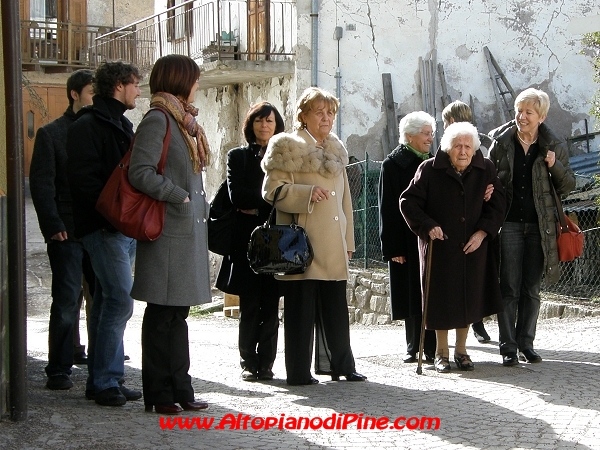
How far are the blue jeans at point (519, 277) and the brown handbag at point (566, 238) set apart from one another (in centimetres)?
14

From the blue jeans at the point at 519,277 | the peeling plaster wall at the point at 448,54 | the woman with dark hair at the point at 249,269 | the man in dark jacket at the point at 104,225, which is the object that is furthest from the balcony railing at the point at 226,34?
the man in dark jacket at the point at 104,225

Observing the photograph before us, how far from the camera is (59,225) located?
697 centimetres

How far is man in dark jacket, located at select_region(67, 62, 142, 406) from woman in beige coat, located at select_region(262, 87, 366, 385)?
3.59ft

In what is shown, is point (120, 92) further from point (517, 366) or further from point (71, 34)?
point (71, 34)

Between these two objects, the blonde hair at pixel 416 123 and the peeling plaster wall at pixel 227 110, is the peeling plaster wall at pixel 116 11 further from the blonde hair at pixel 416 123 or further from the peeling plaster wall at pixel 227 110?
the blonde hair at pixel 416 123

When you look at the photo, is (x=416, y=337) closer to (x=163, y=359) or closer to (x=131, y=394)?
(x=131, y=394)

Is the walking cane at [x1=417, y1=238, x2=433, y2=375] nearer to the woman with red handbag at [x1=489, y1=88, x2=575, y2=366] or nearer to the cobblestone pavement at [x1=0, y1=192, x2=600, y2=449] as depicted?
the cobblestone pavement at [x1=0, y1=192, x2=600, y2=449]

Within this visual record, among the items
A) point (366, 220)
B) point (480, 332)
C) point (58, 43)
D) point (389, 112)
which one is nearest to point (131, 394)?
point (480, 332)

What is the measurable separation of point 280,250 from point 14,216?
1803 mm

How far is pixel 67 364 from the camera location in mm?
6945

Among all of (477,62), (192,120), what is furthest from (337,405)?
(477,62)

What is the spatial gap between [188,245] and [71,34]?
79.6 feet

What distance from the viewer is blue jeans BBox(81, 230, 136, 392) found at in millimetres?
6020

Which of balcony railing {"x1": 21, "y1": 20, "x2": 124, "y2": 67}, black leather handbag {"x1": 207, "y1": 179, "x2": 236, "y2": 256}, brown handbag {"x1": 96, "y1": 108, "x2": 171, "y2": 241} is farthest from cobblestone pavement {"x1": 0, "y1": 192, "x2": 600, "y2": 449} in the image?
balcony railing {"x1": 21, "y1": 20, "x2": 124, "y2": 67}
